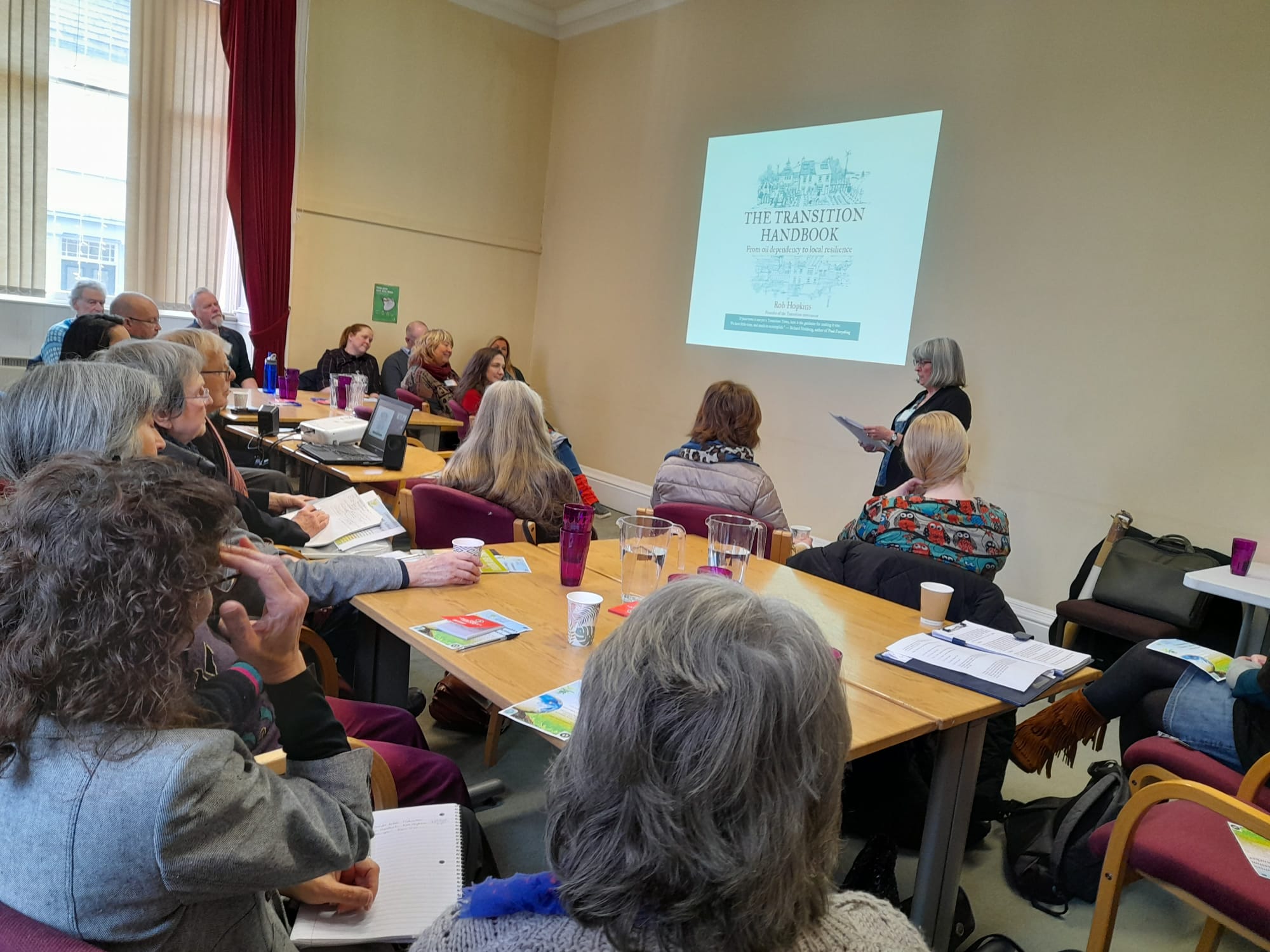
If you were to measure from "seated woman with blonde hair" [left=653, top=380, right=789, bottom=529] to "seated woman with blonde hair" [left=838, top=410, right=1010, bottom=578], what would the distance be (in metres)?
0.44

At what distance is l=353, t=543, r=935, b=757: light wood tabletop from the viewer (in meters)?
1.52

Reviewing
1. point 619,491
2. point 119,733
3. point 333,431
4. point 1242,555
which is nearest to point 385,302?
point 619,491

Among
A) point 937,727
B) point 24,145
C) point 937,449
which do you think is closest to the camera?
point 937,727

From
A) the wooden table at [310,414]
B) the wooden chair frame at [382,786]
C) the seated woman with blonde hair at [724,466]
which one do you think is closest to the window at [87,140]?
the wooden table at [310,414]

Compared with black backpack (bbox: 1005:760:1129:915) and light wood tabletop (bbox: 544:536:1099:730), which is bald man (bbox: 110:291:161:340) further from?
black backpack (bbox: 1005:760:1129:915)

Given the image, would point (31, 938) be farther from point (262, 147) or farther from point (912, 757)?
point (262, 147)

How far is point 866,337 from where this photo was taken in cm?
511

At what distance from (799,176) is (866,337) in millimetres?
1172

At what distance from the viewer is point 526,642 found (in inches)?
69.2

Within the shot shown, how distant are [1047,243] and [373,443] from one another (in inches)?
137

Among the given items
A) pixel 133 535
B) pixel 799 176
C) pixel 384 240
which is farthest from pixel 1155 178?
pixel 384 240

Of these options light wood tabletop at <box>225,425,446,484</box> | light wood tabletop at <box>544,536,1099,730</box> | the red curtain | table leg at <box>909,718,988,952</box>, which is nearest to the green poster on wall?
the red curtain

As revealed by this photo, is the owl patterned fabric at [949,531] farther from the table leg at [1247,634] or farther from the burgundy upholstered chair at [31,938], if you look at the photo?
the burgundy upholstered chair at [31,938]

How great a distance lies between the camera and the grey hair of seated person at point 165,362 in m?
2.31
